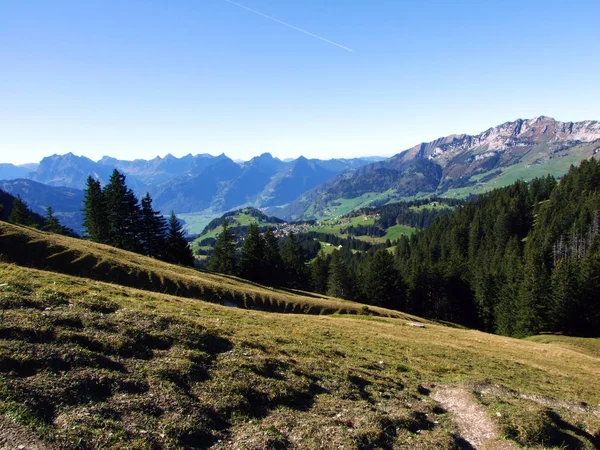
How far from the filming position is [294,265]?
333 ft

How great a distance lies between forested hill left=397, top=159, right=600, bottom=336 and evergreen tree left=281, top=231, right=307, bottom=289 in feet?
106

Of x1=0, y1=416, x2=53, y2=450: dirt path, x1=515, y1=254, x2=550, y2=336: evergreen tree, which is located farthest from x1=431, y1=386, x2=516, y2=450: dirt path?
x1=515, y1=254, x2=550, y2=336: evergreen tree

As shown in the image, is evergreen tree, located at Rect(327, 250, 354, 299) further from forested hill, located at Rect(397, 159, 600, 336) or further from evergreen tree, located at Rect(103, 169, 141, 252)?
evergreen tree, located at Rect(103, 169, 141, 252)

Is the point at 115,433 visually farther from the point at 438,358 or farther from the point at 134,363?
the point at 438,358

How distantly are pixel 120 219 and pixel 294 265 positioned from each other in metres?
48.8

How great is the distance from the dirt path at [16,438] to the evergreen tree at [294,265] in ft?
282

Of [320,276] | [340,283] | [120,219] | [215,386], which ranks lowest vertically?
[320,276]

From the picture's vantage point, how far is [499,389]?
20125 millimetres

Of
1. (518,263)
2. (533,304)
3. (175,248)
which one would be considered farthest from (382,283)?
(175,248)

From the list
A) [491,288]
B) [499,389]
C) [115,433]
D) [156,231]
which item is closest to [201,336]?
[115,433]

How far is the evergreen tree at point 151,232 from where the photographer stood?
250ft

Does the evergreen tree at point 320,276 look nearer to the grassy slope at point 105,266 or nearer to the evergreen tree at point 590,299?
the evergreen tree at point 590,299

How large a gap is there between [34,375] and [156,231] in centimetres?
7113

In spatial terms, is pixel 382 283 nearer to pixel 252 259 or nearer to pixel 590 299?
pixel 252 259
